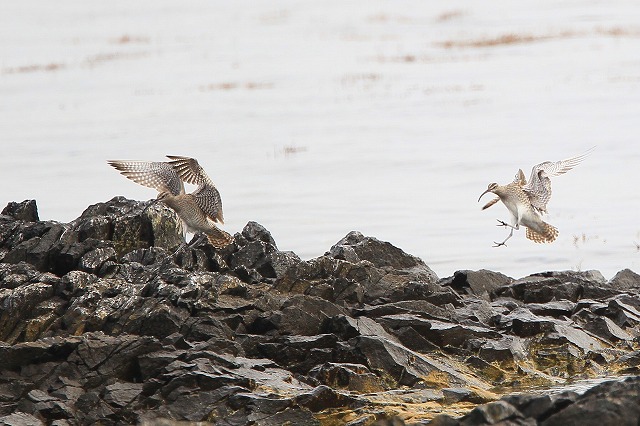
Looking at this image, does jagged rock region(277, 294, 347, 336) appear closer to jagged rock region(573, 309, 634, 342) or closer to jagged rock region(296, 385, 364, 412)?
jagged rock region(296, 385, 364, 412)

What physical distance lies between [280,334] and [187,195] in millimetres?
2915

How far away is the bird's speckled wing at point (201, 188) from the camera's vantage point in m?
13.7

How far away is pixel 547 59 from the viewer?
130 ft

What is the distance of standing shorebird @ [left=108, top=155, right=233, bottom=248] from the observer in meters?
13.6

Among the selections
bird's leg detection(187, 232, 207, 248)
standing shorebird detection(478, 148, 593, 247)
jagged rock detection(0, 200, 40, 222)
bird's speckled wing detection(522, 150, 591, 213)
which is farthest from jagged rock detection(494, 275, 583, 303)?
jagged rock detection(0, 200, 40, 222)

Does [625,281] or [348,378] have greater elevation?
[625,281]

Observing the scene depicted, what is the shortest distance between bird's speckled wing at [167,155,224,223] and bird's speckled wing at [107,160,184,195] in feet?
0.34

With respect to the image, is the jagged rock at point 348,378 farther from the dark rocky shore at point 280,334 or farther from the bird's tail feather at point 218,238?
the bird's tail feather at point 218,238

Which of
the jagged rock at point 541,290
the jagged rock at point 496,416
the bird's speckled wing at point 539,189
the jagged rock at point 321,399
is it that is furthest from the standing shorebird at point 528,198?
the jagged rock at point 496,416

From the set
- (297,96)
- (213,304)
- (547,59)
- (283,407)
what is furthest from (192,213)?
(547,59)

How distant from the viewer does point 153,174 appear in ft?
46.3

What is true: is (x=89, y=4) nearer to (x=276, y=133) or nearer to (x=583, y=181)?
(x=276, y=133)

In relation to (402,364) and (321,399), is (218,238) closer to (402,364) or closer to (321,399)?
(402,364)

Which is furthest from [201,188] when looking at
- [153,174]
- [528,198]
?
[528,198]
